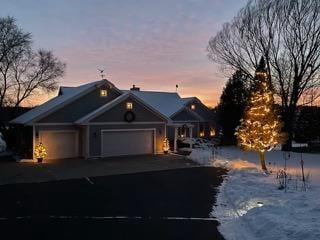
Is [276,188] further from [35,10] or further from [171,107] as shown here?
[171,107]

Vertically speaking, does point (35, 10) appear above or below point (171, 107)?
above

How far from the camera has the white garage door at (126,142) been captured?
958 inches

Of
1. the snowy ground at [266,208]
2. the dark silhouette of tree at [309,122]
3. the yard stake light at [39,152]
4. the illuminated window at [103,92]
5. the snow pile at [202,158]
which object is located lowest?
the snowy ground at [266,208]

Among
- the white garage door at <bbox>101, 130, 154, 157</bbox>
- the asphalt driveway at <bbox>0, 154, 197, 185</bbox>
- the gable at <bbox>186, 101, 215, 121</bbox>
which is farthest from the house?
the gable at <bbox>186, 101, 215, 121</bbox>

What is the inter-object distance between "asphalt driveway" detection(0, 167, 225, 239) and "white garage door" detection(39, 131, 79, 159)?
26.1 feet

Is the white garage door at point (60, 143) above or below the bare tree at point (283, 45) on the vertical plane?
below

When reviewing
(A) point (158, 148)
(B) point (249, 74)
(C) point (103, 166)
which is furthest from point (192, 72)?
(C) point (103, 166)

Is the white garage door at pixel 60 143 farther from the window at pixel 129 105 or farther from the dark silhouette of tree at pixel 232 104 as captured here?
the dark silhouette of tree at pixel 232 104

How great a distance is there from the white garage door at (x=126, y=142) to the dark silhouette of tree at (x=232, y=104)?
1266 cm

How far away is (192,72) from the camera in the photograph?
3869 cm

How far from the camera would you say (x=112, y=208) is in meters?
10.9

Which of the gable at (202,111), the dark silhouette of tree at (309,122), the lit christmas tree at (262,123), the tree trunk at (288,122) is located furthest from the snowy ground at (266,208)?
the gable at (202,111)

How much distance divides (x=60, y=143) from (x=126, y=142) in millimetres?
4399

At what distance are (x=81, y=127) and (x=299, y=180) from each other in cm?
1434
